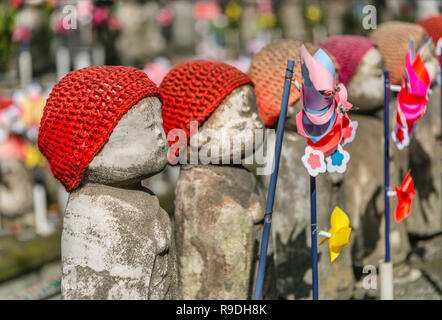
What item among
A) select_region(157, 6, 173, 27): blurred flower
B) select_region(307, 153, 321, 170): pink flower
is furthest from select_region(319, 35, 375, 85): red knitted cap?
select_region(157, 6, 173, 27): blurred flower

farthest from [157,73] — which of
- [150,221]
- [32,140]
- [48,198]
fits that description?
[150,221]

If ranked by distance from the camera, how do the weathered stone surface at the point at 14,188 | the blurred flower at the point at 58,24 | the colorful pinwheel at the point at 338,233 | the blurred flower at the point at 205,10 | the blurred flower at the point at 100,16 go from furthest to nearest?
the blurred flower at the point at 205,10 → the blurred flower at the point at 100,16 → the blurred flower at the point at 58,24 → the weathered stone surface at the point at 14,188 → the colorful pinwheel at the point at 338,233

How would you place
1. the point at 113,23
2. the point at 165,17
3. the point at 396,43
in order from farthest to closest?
the point at 165,17 < the point at 113,23 < the point at 396,43

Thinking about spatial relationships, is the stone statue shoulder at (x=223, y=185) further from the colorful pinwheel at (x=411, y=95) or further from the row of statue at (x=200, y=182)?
the colorful pinwheel at (x=411, y=95)

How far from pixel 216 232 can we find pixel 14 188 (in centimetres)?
323

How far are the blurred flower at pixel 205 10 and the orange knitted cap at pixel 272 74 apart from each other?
364 inches

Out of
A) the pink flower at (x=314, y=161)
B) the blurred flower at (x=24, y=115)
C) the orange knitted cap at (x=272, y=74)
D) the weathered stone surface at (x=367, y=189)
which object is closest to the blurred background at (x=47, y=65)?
the blurred flower at (x=24, y=115)

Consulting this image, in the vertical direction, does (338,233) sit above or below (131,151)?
below

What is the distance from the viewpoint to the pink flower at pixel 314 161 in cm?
217

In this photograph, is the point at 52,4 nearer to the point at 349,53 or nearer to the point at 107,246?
the point at 349,53

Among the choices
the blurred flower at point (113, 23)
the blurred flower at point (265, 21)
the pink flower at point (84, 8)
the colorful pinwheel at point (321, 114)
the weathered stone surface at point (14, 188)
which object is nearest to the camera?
the colorful pinwheel at point (321, 114)

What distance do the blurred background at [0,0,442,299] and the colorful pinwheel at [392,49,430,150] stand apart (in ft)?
4.05

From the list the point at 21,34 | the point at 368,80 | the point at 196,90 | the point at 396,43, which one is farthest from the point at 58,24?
the point at 196,90

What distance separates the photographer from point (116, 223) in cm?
214
